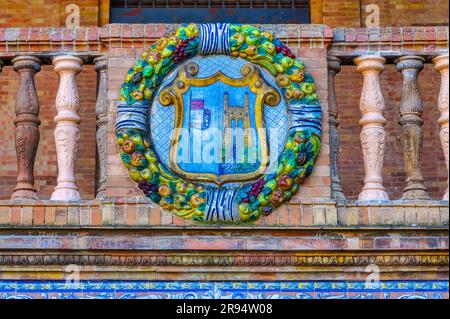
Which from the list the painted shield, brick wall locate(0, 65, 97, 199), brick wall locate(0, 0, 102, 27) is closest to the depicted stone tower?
the painted shield

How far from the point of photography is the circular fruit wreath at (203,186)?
41.5ft

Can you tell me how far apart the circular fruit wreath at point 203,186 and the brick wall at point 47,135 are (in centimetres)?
430

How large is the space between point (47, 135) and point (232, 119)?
16.5 ft

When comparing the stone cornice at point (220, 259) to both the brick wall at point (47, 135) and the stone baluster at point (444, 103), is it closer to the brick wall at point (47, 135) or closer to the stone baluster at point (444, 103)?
the stone baluster at point (444, 103)

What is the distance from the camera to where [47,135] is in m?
17.4

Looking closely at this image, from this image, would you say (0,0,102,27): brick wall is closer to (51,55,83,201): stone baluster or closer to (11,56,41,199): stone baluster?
(51,55,83,201): stone baluster

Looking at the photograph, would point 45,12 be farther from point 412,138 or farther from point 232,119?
point 412,138

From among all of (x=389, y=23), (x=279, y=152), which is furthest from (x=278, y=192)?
(x=389, y=23)

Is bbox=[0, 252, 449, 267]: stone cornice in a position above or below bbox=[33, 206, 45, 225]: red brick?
below

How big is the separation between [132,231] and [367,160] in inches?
83.7

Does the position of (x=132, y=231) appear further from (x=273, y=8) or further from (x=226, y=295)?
(x=273, y=8)

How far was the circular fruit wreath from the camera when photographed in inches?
499

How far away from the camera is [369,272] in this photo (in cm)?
1261

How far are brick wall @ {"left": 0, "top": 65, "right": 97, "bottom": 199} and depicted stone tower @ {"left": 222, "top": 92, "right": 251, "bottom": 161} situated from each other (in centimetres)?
450
